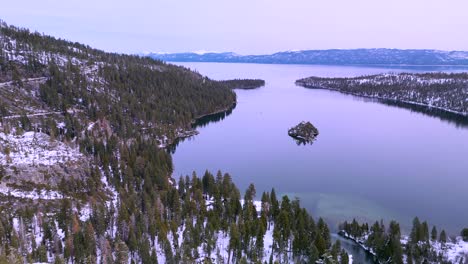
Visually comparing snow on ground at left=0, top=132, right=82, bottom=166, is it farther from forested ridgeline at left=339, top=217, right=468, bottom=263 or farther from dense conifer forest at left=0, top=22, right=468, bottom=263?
forested ridgeline at left=339, top=217, right=468, bottom=263

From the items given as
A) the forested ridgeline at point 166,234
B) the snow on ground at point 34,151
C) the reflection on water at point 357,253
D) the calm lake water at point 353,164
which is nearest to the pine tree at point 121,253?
the forested ridgeline at point 166,234

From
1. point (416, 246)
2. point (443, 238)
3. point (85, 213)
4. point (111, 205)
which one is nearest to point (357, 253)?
point (416, 246)

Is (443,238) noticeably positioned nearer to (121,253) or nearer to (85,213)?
(121,253)

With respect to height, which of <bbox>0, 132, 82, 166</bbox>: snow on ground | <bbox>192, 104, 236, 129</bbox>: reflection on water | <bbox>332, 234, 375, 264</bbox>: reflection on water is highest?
<bbox>0, 132, 82, 166</bbox>: snow on ground

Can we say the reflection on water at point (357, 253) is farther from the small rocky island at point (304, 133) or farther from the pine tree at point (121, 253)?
the small rocky island at point (304, 133)

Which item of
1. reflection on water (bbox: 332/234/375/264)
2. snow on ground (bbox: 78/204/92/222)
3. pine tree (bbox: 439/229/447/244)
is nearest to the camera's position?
pine tree (bbox: 439/229/447/244)

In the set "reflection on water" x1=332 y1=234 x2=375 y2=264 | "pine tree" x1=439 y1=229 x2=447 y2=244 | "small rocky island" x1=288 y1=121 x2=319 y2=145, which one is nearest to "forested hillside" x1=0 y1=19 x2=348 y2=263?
"reflection on water" x1=332 y1=234 x2=375 y2=264
